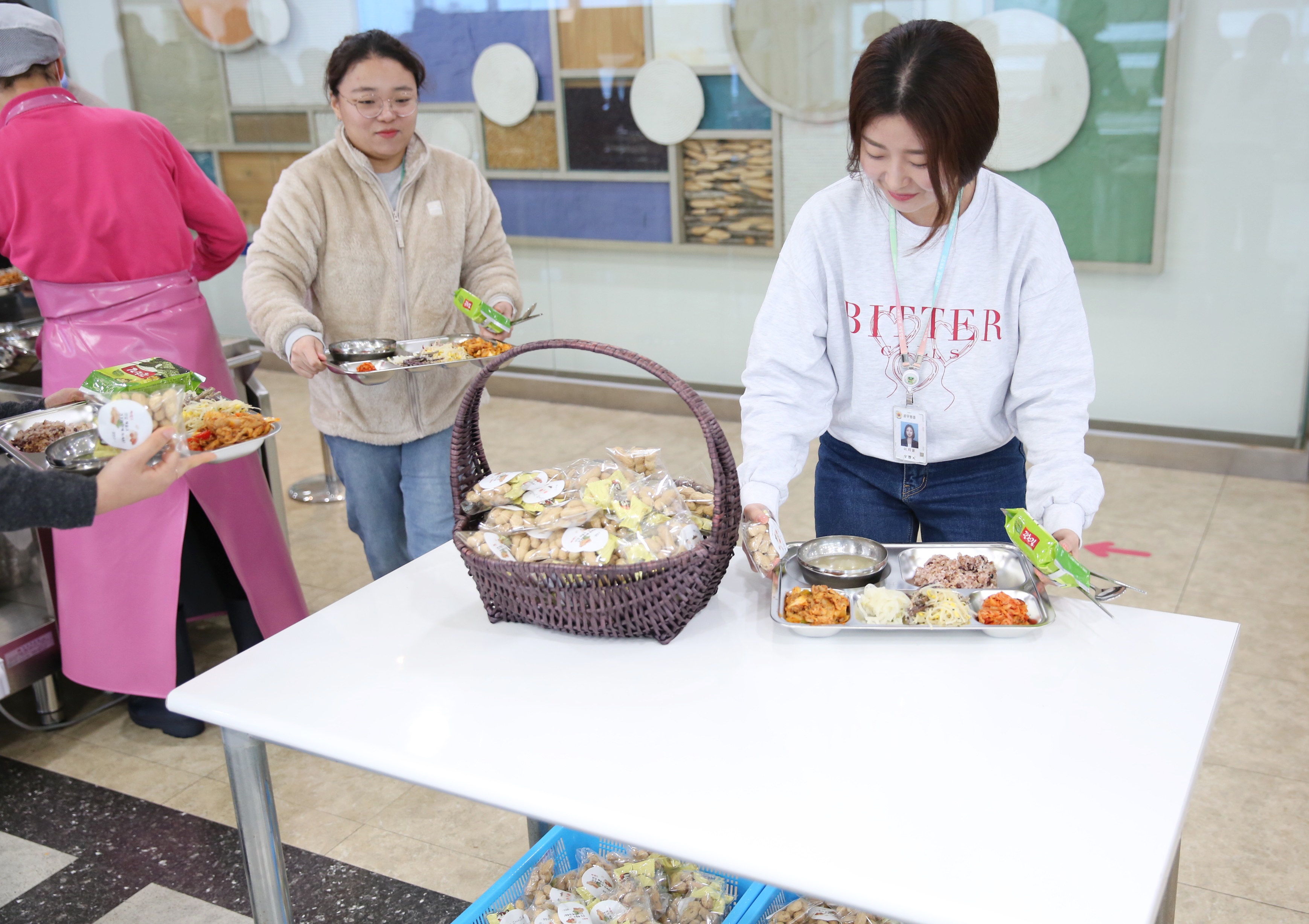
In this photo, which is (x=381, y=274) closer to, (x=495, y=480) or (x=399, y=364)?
(x=399, y=364)

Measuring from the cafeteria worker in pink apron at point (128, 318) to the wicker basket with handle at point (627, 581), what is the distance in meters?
1.38

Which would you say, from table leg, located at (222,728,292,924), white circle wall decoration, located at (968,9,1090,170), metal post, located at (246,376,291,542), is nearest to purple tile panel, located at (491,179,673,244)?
white circle wall decoration, located at (968,9,1090,170)

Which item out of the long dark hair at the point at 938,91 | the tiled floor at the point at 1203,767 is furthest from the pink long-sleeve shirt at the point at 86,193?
the long dark hair at the point at 938,91

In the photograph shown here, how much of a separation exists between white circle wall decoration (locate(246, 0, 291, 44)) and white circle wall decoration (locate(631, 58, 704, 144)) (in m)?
2.09

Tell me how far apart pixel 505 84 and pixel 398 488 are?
3.20 metres

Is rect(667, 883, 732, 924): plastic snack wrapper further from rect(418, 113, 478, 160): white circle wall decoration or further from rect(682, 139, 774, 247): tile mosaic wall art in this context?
rect(418, 113, 478, 160): white circle wall decoration

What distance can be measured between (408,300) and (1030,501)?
152 cm

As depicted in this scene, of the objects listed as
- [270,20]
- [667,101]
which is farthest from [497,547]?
[270,20]

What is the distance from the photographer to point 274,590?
2.79 metres

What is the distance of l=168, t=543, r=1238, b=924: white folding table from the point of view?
1.03 metres

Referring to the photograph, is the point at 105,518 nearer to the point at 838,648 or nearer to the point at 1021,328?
the point at 838,648

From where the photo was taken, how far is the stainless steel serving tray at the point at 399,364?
2.37 m

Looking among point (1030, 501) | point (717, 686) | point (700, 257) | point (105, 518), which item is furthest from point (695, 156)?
point (717, 686)

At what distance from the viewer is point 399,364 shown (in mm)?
2402
